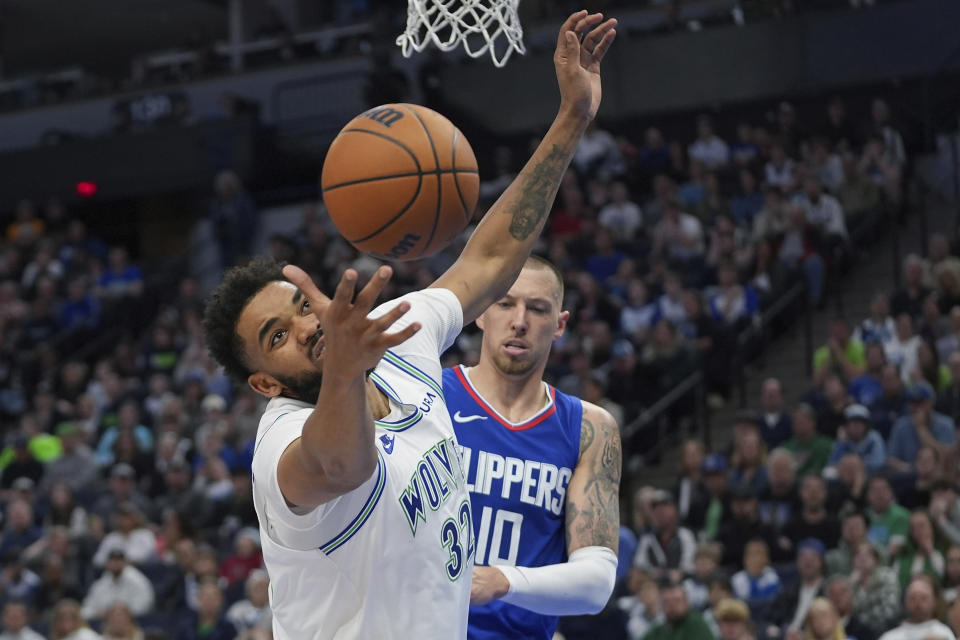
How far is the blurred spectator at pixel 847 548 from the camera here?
8953mm

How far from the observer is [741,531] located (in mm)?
9781

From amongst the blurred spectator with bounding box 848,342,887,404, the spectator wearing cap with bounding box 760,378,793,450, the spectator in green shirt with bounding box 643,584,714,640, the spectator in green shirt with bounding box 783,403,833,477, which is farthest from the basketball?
the blurred spectator with bounding box 848,342,887,404

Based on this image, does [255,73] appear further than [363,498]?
Yes

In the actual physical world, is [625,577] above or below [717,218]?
below

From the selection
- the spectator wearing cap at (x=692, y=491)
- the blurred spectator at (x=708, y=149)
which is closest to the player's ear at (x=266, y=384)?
the spectator wearing cap at (x=692, y=491)

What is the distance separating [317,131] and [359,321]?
1786cm

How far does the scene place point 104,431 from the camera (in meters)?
15.4

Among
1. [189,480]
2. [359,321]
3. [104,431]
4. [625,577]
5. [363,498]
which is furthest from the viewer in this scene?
[104,431]

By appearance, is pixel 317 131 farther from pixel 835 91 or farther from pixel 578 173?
pixel 835 91

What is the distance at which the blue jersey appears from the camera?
4.34 meters

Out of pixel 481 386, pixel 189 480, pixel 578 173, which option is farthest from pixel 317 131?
pixel 481 386

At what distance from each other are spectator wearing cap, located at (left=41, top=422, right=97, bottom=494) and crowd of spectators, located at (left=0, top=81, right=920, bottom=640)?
0.03 meters

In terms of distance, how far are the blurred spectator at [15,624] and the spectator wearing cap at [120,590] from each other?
651 millimetres

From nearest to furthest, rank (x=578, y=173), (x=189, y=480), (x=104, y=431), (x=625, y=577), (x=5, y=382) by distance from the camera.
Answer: (x=625, y=577), (x=189, y=480), (x=104, y=431), (x=578, y=173), (x=5, y=382)
